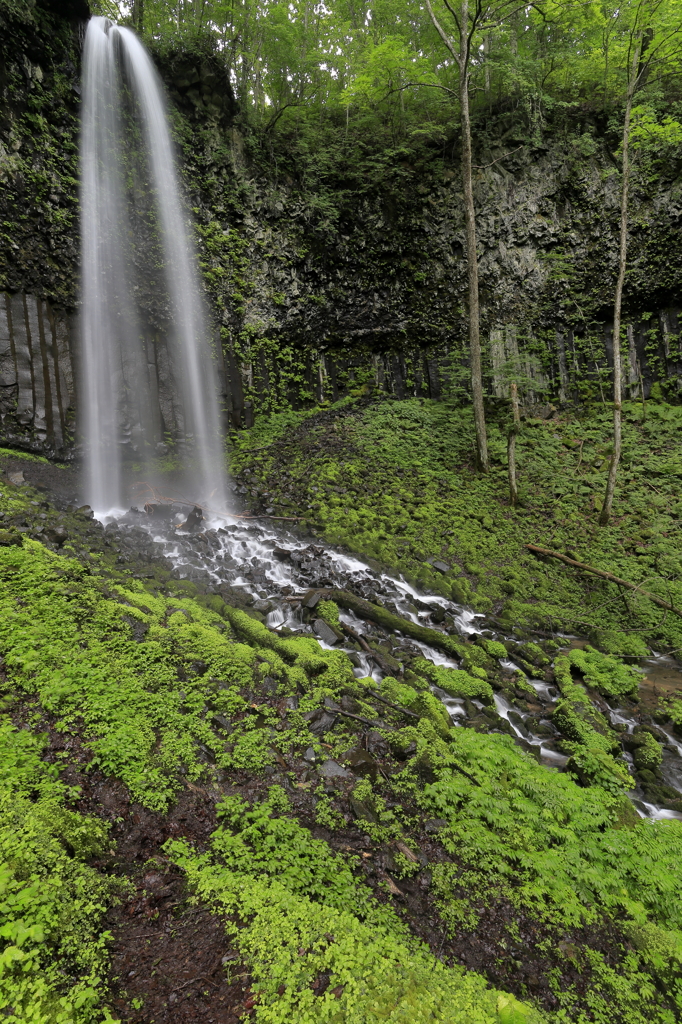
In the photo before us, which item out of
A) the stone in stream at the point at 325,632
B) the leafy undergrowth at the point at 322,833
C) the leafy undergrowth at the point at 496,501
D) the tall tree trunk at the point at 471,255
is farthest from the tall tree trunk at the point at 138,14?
the stone in stream at the point at 325,632

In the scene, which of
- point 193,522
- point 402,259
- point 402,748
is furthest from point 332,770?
point 402,259

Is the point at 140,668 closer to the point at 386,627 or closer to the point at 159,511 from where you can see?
the point at 386,627

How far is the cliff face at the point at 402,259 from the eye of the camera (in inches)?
553

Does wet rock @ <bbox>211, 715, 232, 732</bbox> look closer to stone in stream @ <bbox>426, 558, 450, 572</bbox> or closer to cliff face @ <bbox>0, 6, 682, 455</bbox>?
stone in stream @ <bbox>426, 558, 450, 572</bbox>

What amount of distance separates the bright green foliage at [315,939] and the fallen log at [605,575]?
22.7ft

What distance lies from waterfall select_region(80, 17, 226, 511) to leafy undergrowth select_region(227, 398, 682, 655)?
1913 millimetres

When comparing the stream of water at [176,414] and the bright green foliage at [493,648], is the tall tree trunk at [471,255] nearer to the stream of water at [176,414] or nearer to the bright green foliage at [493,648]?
the stream of water at [176,414]

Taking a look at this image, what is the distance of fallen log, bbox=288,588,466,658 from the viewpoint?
21.7ft

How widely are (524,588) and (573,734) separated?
3783mm

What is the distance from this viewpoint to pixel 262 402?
14414 millimetres

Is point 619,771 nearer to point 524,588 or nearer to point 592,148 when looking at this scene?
point 524,588

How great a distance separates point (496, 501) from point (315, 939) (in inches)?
392

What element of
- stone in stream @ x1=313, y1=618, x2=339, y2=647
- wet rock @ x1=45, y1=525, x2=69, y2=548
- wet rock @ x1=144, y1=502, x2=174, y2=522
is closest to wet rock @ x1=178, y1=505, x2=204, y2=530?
wet rock @ x1=144, y1=502, x2=174, y2=522

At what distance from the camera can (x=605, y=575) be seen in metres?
8.23
